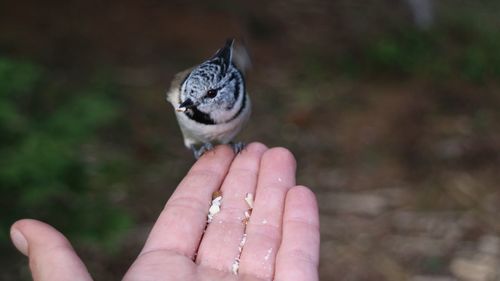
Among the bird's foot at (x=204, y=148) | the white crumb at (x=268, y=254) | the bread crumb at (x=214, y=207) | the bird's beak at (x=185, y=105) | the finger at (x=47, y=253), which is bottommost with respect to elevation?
the finger at (x=47, y=253)

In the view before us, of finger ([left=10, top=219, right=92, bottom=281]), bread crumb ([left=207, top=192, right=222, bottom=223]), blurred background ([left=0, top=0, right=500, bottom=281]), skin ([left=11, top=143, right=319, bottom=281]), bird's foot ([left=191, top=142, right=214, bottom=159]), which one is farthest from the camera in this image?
blurred background ([left=0, top=0, right=500, bottom=281])

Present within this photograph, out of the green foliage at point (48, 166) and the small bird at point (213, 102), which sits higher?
the small bird at point (213, 102)

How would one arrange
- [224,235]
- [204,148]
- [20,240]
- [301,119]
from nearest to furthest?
[20,240], [224,235], [204,148], [301,119]

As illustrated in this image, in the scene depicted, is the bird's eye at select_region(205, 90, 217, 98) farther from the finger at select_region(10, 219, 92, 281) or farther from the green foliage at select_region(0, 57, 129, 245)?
the finger at select_region(10, 219, 92, 281)

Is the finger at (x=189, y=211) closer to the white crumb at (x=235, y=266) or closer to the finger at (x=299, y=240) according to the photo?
the white crumb at (x=235, y=266)

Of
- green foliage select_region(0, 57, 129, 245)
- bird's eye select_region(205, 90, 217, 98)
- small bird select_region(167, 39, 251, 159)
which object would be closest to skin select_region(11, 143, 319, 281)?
small bird select_region(167, 39, 251, 159)

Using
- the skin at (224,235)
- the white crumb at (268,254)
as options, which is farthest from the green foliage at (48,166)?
the white crumb at (268,254)

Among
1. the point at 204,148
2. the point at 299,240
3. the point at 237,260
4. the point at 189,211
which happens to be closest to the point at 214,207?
the point at 189,211

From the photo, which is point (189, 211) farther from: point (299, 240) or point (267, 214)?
point (299, 240)
